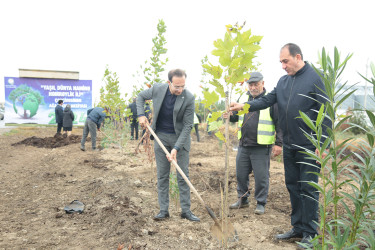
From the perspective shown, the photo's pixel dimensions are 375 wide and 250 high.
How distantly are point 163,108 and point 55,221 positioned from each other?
1.99 metres

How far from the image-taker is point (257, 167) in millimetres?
4180

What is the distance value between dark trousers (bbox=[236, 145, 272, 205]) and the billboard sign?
18104 millimetres

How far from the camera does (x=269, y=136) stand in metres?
4.09

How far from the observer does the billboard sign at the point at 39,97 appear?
19.8m

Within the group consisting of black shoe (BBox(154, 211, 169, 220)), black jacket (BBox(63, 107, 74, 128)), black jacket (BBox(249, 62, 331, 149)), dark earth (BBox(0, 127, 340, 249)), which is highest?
black jacket (BBox(249, 62, 331, 149))

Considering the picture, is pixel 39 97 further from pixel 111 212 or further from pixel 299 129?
pixel 299 129

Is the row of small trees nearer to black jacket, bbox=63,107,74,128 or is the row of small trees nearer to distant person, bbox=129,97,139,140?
distant person, bbox=129,97,139,140

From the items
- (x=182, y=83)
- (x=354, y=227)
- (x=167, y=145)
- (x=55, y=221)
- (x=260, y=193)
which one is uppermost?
(x=182, y=83)

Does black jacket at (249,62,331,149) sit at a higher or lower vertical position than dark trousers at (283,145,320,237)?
higher

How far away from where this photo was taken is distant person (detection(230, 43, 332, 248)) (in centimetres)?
303

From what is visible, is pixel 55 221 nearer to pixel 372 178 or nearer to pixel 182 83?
pixel 182 83

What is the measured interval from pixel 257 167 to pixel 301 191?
3.25ft

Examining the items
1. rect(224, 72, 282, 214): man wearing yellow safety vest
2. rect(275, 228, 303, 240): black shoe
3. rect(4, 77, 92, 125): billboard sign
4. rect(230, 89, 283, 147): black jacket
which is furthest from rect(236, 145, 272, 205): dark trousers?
rect(4, 77, 92, 125): billboard sign

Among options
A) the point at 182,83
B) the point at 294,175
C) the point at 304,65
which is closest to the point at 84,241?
the point at 182,83
